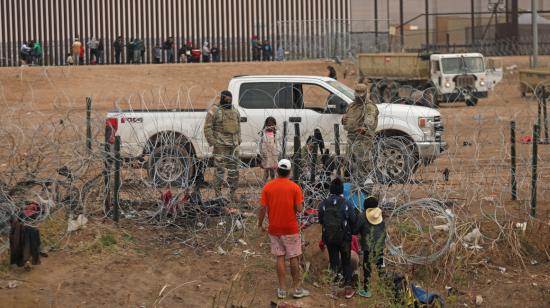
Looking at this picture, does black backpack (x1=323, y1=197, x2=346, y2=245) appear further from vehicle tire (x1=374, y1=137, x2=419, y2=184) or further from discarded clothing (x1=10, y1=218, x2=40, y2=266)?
discarded clothing (x1=10, y1=218, x2=40, y2=266)

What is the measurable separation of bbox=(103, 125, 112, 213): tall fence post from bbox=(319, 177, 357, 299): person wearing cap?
106 inches

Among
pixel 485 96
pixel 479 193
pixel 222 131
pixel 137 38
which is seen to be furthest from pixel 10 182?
pixel 137 38

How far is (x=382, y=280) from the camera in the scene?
10945mm

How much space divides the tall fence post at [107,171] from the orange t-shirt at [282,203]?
242cm

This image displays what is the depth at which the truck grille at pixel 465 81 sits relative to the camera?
3400 cm

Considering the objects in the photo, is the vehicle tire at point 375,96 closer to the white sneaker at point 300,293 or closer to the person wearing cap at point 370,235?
the person wearing cap at point 370,235

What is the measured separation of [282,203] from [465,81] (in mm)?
24535

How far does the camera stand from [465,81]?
34156mm

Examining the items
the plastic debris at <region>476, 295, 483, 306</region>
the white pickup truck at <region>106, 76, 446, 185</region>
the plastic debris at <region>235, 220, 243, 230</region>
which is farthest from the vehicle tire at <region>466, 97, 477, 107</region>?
the plastic debris at <region>476, 295, 483, 306</region>

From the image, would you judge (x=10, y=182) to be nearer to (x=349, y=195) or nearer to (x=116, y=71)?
(x=349, y=195)

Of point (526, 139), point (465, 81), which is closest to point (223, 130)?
point (526, 139)

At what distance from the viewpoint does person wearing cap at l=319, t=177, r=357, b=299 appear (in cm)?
1083

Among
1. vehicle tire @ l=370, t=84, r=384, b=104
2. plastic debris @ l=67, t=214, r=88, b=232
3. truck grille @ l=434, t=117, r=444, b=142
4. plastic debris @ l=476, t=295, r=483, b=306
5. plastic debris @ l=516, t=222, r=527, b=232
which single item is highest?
vehicle tire @ l=370, t=84, r=384, b=104

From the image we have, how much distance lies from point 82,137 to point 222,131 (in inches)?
69.8
